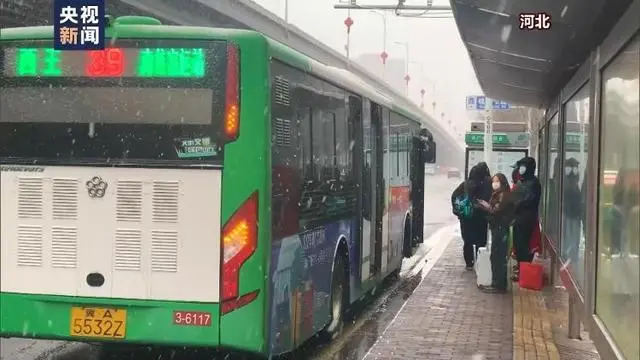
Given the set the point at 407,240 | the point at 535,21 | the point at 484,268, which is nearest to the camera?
the point at 535,21

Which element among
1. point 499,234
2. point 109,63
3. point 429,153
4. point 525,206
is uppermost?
point 109,63

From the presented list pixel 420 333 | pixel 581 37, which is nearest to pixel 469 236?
pixel 420 333

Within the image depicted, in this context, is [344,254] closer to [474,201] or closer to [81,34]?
[81,34]

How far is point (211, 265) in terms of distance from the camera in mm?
5695

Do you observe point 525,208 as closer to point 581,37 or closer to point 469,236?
point 469,236

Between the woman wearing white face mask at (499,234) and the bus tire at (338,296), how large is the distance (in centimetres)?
325

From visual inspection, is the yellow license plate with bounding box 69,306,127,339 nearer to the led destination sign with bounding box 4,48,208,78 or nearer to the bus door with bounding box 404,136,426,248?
the led destination sign with bounding box 4,48,208,78

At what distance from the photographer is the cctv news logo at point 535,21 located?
23.9ft

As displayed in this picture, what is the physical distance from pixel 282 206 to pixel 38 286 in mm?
1936

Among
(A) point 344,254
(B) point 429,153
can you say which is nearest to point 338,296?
(A) point 344,254

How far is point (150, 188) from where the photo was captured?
5832 mm

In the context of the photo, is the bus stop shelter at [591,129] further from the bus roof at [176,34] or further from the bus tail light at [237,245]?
the bus tail light at [237,245]

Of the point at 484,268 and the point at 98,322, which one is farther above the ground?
the point at 98,322

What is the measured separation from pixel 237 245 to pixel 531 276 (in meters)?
7.01
